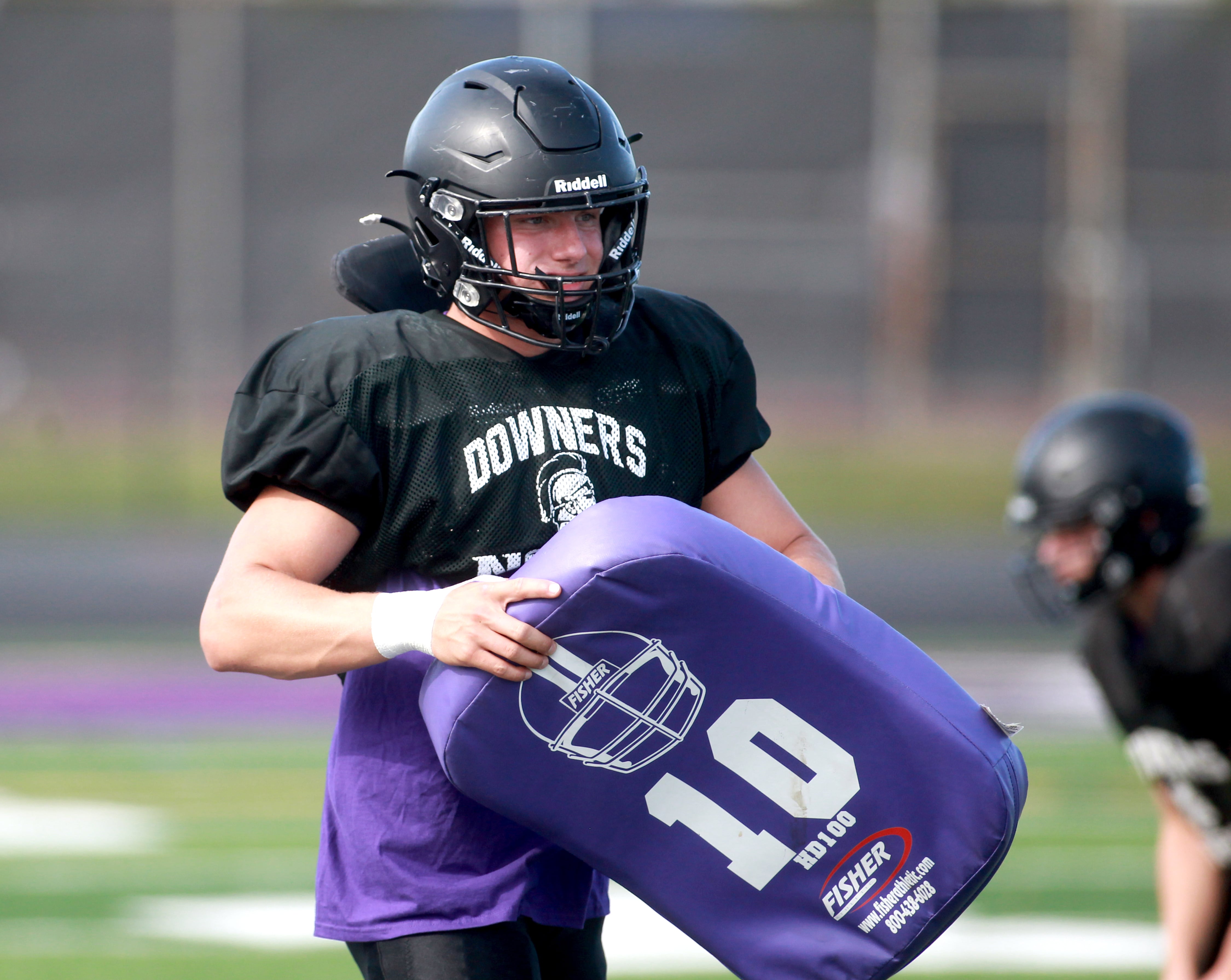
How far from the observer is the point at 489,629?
2.09 meters

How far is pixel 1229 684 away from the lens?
3898 millimetres

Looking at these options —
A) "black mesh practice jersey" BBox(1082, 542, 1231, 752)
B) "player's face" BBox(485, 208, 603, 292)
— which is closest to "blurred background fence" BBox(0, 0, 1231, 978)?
"black mesh practice jersey" BBox(1082, 542, 1231, 752)

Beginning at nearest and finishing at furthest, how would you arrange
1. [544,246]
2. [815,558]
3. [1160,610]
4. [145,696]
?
[544,246] → [815,558] → [1160,610] → [145,696]

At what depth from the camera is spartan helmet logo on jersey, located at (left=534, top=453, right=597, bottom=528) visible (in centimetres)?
239

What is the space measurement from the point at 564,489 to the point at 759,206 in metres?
14.2

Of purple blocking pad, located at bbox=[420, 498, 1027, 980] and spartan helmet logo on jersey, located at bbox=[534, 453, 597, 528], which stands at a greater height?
spartan helmet logo on jersey, located at bbox=[534, 453, 597, 528]

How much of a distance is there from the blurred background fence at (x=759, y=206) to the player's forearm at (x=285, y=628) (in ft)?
42.7

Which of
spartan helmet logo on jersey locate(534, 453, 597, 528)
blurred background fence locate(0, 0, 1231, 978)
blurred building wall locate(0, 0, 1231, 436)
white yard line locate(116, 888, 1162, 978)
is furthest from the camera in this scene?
blurred building wall locate(0, 0, 1231, 436)

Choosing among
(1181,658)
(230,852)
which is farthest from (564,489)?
(230,852)

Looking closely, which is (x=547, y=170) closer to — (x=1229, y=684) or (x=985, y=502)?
(x=1229, y=684)

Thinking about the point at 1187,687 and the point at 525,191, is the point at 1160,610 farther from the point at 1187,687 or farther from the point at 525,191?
the point at 525,191

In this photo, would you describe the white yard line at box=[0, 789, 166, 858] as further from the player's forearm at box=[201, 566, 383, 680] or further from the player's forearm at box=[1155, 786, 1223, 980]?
the player's forearm at box=[201, 566, 383, 680]

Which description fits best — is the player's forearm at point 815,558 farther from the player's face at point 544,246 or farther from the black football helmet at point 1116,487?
the black football helmet at point 1116,487

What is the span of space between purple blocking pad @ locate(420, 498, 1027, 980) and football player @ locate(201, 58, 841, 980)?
0.64 ft
